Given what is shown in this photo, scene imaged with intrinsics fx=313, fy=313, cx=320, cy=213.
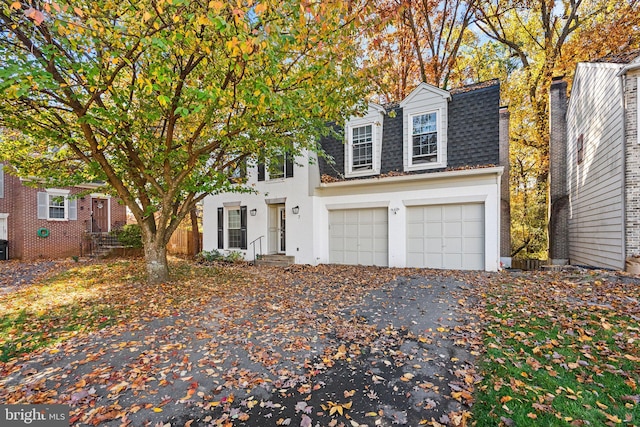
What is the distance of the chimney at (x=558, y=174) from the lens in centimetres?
1310

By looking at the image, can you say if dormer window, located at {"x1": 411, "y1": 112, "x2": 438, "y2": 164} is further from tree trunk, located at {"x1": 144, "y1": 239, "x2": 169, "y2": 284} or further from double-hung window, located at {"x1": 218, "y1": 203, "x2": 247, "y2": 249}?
tree trunk, located at {"x1": 144, "y1": 239, "x2": 169, "y2": 284}

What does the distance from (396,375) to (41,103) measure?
319 inches

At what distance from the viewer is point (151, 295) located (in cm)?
716

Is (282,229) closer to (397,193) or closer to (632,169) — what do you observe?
(397,193)

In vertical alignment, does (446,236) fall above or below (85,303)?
above

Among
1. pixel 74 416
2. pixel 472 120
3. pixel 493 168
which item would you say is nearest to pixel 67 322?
→ pixel 74 416

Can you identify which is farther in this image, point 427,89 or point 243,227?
point 243,227

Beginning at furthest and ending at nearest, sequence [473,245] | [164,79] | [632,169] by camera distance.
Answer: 1. [473,245]
2. [632,169]
3. [164,79]

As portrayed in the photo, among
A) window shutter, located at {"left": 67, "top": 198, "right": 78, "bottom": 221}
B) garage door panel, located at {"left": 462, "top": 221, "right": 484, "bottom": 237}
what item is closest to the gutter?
garage door panel, located at {"left": 462, "top": 221, "right": 484, "bottom": 237}

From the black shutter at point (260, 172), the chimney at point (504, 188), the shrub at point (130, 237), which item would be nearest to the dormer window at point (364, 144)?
the black shutter at point (260, 172)

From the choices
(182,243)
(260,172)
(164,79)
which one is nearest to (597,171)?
(260,172)

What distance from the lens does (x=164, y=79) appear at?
4.75m

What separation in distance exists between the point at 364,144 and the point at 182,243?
36.8ft

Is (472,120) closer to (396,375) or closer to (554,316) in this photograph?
(554,316)
